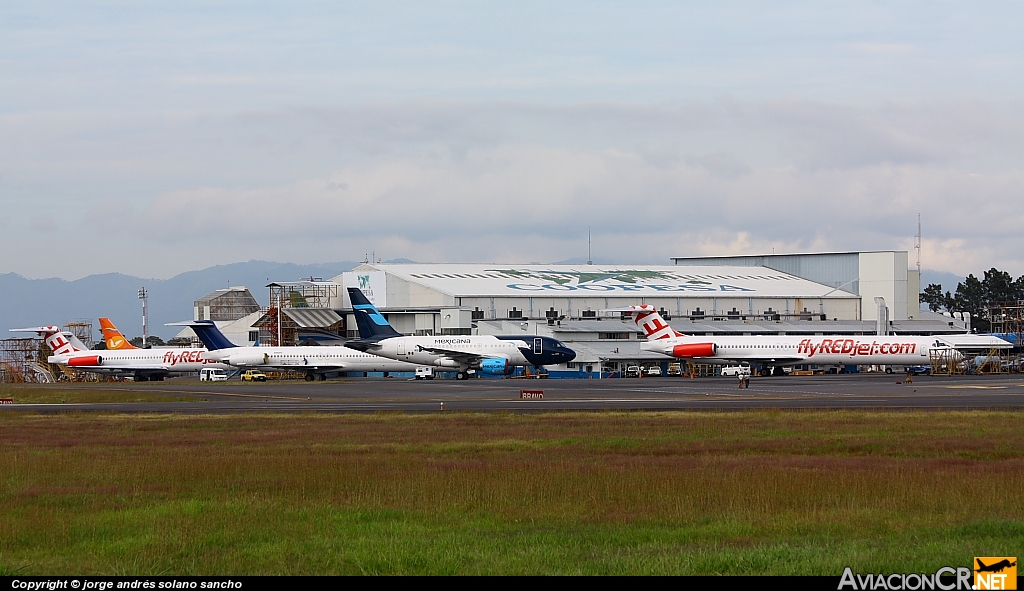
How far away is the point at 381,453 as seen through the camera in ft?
94.1

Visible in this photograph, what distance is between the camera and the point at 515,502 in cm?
1905

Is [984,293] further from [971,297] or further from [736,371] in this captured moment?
[736,371]

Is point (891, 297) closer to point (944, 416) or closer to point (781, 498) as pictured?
point (944, 416)

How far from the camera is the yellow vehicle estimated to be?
110 meters

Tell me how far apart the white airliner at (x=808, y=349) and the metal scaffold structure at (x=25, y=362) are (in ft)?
235

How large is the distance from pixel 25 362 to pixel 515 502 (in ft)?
436

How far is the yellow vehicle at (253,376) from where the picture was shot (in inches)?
4323

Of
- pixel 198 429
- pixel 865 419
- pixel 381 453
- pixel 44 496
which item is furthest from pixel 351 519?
pixel 865 419

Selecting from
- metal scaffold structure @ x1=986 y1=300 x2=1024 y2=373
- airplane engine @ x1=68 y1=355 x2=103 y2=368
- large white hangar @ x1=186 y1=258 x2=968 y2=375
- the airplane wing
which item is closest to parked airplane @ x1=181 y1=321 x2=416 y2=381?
airplane engine @ x1=68 y1=355 x2=103 y2=368

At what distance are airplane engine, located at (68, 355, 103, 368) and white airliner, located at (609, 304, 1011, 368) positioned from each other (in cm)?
5613

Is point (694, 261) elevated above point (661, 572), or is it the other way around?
point (694, 261)

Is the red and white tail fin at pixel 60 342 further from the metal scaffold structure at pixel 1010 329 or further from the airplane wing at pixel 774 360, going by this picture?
the metal scaffold structure at pixel 1010 329

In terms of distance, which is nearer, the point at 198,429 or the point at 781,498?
the point at 781,498

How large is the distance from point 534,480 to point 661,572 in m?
9.04
